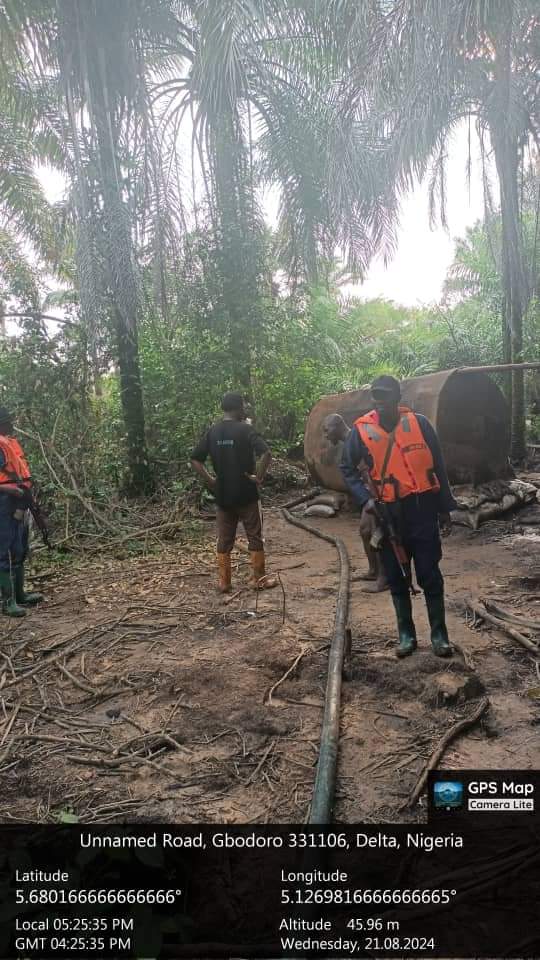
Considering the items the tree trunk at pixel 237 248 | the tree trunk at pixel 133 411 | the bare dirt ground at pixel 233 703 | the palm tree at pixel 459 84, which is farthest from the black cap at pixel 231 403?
the palm tree at pixel 459 84

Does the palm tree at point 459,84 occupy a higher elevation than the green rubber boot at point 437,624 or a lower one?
higher

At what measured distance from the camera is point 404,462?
148 inches

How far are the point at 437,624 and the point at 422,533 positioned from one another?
61 centimetres

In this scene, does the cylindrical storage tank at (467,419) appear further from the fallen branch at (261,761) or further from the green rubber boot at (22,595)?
the fallen branch at (261,761)

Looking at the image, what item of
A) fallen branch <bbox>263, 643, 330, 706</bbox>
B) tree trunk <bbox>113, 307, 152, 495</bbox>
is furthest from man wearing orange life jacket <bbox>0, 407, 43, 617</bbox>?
tree trunk <bbox>113, 307, 152, 495</bbox>

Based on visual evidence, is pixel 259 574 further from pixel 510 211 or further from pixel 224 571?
pixel 510 211

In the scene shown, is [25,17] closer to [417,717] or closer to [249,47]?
A: [249,47]

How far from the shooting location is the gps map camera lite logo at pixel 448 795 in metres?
2.38

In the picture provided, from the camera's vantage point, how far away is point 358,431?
392 cm

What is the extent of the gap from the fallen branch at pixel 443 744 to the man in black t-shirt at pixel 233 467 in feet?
9.15

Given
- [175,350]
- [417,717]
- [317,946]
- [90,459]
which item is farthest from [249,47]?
[317,946]

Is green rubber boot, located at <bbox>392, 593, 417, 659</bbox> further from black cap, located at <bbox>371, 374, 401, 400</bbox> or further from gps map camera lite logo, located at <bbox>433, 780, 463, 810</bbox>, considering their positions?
gps map camera lite logo, located at <bbox>433, 780, 463, 810</bbox>
